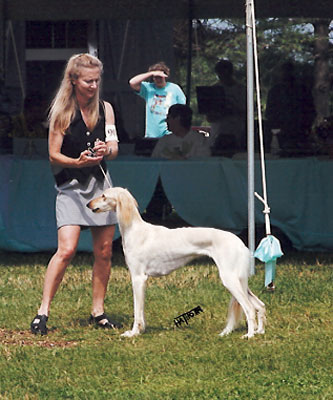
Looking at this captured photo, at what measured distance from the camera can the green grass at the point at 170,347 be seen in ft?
15.7

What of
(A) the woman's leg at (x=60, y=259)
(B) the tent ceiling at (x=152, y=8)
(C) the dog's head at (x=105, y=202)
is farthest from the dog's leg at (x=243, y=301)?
(B) the tent ceiling at (x=152, y=8)

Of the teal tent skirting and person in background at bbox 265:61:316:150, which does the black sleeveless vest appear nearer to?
the teal tent skirting

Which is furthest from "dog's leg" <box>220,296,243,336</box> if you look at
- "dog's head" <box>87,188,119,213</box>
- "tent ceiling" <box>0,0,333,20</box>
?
"tent ceiling" <box>0,0,333,20</box>

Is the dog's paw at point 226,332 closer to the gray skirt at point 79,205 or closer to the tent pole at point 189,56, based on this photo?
the gray skirt at point 79,205

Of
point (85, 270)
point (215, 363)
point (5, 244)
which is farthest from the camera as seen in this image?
point (5, 244)

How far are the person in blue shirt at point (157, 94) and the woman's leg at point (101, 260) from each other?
130 inches

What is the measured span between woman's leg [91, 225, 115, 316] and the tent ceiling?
378 cm

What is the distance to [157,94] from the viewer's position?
9352mm

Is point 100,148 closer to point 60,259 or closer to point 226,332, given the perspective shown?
point 60,259

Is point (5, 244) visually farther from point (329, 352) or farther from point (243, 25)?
point (329, 352)

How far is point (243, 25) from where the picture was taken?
372 inches

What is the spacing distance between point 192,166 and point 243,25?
56.8 inches

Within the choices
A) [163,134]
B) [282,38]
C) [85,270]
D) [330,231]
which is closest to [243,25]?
[282,38]

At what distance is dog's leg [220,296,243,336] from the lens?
5895mm
